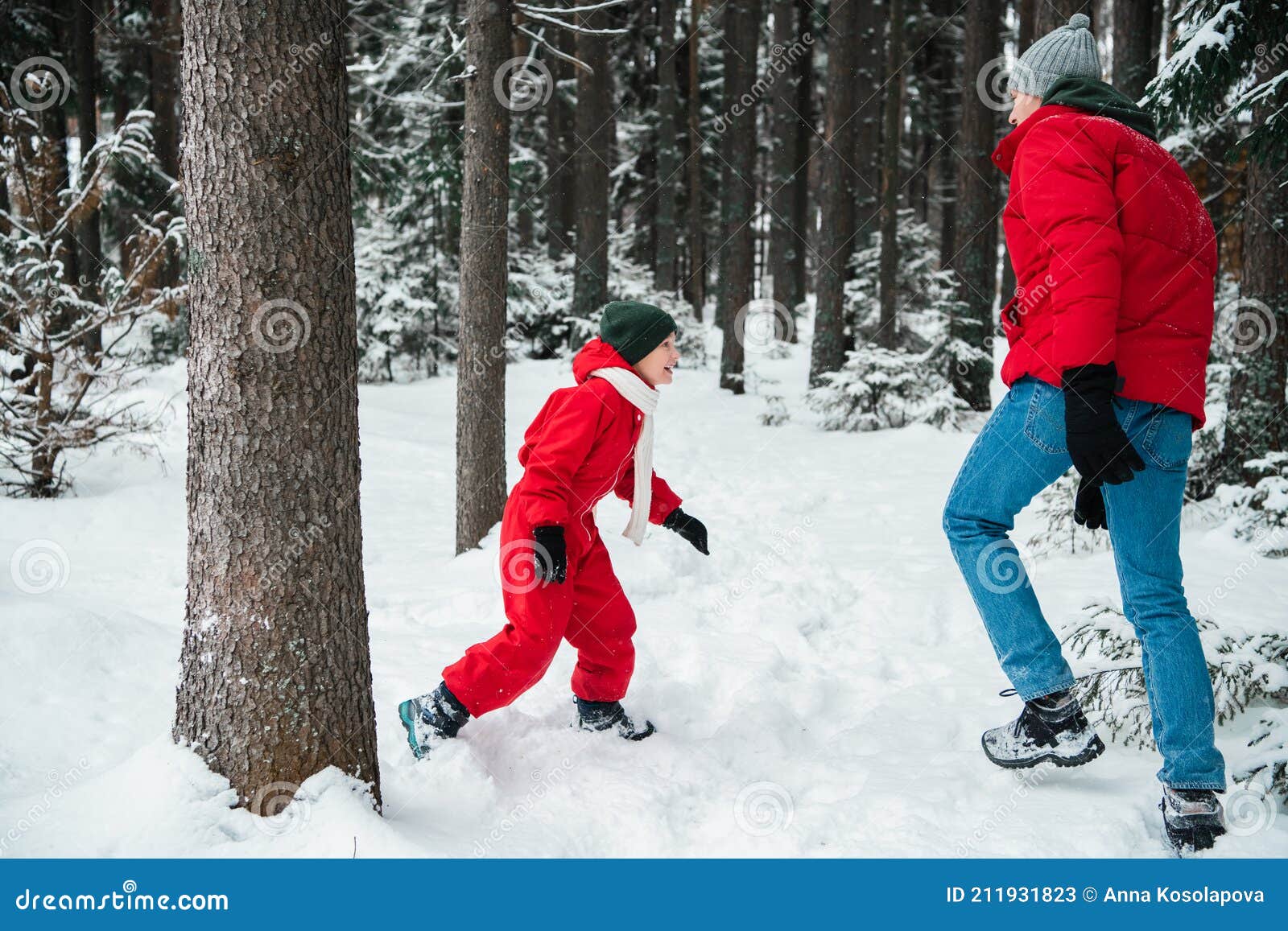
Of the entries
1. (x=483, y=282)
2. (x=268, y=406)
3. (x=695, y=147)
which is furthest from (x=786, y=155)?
(x=268, y=406)

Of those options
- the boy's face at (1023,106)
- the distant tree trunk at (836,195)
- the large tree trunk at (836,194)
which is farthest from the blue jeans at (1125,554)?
the distant tree trunk at (836,195)

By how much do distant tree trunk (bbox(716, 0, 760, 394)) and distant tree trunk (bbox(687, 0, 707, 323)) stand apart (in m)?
1.63

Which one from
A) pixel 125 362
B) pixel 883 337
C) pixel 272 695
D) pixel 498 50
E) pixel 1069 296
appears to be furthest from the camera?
pixel 883 337

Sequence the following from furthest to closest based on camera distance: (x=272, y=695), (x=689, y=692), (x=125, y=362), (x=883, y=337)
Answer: (x=883, y=337) → (x=125, y=362) → (x=689, y=692) → (x=272, y=695)

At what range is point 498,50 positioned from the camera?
5.81 m

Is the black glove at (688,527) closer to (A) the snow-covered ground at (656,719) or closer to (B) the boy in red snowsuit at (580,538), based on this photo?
(B) the boy in red snowsuit at (580,538)

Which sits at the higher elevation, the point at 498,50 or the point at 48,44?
the point at 48,44

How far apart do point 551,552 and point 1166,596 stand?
70.4 inches

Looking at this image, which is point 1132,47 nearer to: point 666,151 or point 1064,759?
point 1064,759

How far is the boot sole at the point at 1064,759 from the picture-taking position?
2746 millimetres

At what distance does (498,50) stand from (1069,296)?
178 inches

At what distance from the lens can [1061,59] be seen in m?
2.75
